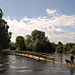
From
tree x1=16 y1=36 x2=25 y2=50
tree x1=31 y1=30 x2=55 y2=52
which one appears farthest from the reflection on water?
tree x1=16 y1=36 x2=25 y2=50

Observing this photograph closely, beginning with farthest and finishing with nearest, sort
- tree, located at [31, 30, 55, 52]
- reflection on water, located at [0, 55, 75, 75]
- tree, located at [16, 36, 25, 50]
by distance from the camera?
1. tree, located at [16, 36, 25, 50]
2. tree, located at [31, 30, 55, 52]
3. reflection on water, located at [0, 55, 75, 75]

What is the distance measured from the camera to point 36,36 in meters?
140

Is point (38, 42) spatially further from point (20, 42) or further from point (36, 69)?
point (36, 69)

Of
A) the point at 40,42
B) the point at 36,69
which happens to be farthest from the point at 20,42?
the point at 36,69

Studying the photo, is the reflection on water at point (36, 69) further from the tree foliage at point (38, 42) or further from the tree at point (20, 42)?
the tree at point (20, 42)

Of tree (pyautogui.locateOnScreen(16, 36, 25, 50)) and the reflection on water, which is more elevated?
tree (pyautogui.locateOnScreen(16, 36, 25, 50))

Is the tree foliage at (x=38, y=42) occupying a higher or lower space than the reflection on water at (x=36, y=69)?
higher

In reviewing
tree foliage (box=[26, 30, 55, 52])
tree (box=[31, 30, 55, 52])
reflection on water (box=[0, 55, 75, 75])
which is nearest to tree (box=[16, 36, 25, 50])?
tree foliage (box=[26, 30, 55, 52])

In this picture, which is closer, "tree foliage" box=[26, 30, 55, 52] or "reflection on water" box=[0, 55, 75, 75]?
"reflection on water" box=[0, 55, 75, 75]

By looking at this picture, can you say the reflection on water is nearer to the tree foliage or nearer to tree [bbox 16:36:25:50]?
the tree foliage

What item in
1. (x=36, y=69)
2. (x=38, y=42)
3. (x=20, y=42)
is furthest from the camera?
(x=20, y=42)

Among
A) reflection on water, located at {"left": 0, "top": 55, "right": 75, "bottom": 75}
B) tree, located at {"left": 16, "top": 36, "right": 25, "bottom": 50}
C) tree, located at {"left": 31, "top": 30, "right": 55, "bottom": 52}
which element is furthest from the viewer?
tree, located at {"left": 16, "top": 36, "right": 25, "bottom": 50}

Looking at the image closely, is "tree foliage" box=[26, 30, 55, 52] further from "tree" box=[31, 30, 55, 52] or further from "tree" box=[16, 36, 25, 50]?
"tree" box=[16, 36, 25, 50]

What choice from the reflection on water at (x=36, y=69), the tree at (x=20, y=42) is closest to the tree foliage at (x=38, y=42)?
the tree at (x=20, y=42)
